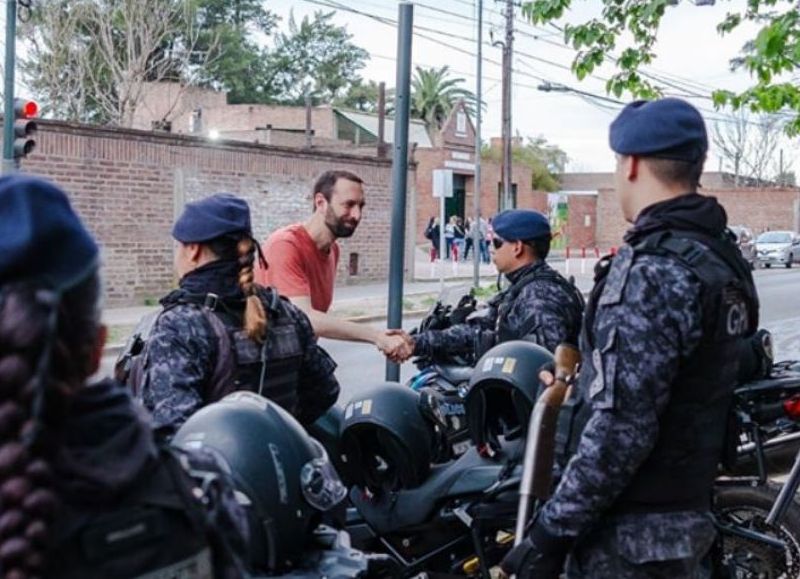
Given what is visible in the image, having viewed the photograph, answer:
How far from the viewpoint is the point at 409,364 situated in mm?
12117

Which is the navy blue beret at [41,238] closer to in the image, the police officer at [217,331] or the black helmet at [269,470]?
the black helmet at [269,470]

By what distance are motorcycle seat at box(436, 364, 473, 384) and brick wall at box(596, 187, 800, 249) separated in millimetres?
47269

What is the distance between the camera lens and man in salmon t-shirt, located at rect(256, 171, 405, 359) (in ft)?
15.6

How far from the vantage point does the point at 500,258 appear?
16.1 ft

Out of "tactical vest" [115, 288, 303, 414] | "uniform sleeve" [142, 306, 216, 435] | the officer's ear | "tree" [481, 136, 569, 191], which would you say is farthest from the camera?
"tree" [481, 136, 569, 191]

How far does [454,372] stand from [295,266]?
3.37 feet

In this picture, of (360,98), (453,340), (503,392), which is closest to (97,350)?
(503,392)

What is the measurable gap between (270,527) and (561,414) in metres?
0.91

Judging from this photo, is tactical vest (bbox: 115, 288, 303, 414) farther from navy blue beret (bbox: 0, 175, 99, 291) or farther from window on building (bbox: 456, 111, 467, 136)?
window on building (bbox: 456, 111, 467, 136)

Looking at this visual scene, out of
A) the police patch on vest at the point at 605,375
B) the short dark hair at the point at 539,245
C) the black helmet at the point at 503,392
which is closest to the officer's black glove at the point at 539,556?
the police patch on vest at the point at 605,375

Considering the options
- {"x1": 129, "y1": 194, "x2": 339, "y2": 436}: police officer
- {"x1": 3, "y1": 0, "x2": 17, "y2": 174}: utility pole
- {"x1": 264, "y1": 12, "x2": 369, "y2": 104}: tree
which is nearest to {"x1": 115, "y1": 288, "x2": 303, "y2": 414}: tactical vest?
{"x1": 129, "y1": 194, "x2": 339, "y2": 436}: police officer

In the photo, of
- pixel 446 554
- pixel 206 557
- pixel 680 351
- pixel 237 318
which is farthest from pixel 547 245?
pixel 206 557

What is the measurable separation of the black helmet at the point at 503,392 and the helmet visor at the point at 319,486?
132 centimetres

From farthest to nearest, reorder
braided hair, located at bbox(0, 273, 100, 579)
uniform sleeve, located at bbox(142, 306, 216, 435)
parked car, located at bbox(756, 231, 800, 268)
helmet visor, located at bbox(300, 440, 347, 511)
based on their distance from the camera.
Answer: parked car, located at bbox(756, 231, 800, 268) < uniform sleeve, located at bbox(142, 306, 216, 435) < helmet visor, located at bbox(300, 440, 347, 511) < braided hair, located at bbox(0, 273, 100, 579)
